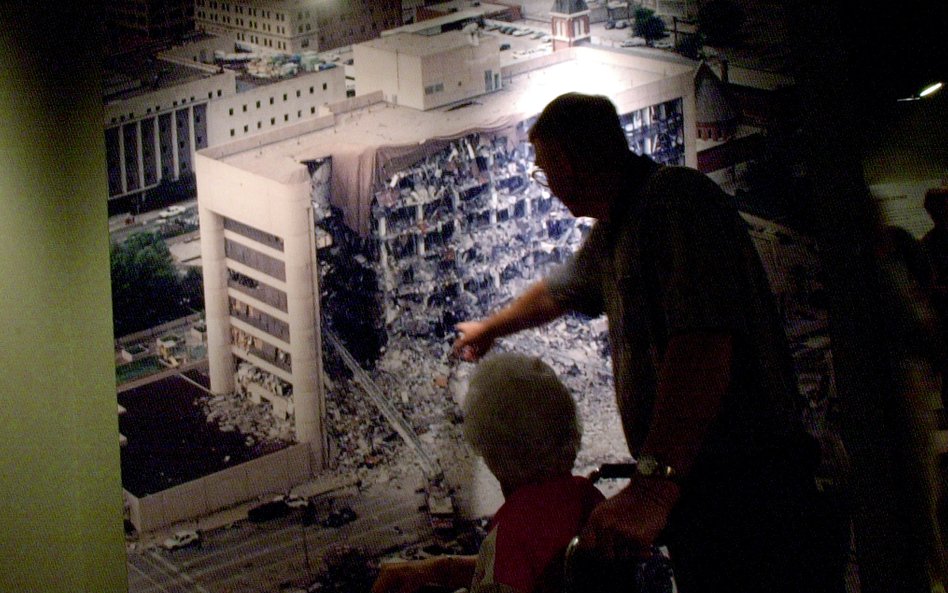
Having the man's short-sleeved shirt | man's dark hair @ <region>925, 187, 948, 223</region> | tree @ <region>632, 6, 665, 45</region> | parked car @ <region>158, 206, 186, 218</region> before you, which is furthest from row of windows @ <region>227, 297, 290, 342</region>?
man's dark hair @ <region>925, 187, 948, 223</region>

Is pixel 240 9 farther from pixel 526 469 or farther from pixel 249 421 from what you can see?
pixel 526 469

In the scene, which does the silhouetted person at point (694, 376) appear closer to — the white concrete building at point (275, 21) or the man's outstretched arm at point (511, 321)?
the man's outstretched arm at point (511, 321)

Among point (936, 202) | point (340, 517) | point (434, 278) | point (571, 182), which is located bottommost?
point (340, 517)

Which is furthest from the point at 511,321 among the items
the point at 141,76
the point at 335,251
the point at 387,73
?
the point at 141,76

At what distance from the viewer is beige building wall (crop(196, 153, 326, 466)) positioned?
2.44 metres

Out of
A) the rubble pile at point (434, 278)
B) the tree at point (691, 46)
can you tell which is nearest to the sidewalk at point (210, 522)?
the rubble pile at point (434, 278)

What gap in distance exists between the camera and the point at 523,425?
5.57 feet

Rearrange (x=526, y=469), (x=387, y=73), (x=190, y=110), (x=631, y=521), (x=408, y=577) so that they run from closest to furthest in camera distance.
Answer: (x=631, y=521) → (x=526, y=469) → (x=408, y=577) → (x=190, y=110) → (x=387, y=73)

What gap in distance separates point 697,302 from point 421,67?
117 cm

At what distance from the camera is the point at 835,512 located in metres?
1.85

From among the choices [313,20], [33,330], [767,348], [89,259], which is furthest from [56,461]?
[767,348]

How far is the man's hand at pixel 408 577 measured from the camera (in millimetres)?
2002

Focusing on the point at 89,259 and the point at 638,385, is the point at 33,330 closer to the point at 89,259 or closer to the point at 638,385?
the point at 89,259

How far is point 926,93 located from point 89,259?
2204mm
